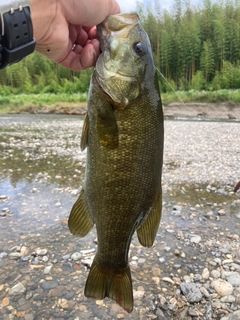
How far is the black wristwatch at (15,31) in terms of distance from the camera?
6.56 ft

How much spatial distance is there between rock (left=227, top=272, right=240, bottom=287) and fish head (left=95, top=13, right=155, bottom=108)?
2.58 m

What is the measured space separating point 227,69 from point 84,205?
34.9 m

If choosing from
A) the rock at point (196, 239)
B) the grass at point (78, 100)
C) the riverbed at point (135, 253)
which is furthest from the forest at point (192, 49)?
the rock at point (196, 239)

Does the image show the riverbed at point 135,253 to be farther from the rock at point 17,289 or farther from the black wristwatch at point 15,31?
the black wristwatch at point 15,31

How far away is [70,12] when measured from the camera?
2.34 meters

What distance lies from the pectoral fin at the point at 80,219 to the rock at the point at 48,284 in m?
1.66

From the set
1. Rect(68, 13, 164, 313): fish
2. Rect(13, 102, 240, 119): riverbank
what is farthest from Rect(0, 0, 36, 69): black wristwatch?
Rect(13, 102, 240, 119): riverbank

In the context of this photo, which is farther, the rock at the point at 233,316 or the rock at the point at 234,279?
the rock at the point at 234,279

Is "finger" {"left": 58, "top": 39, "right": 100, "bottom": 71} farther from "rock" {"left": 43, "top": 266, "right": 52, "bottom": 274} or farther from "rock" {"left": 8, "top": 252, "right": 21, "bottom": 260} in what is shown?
"rock" {"left": 8, "top": 252, "right": 21, "bottom": 260}

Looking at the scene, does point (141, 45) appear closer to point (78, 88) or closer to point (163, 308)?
point (163, 308)

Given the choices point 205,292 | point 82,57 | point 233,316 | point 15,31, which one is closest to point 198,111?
point 205,292

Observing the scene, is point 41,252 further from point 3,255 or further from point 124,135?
point 124,135

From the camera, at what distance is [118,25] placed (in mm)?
1976

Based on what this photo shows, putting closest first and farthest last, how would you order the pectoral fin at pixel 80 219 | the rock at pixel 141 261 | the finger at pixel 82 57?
1. the pectoral fin at pixel 80 219
2. the finger at pixel 82 57
3. the rock at pixel 141 261
